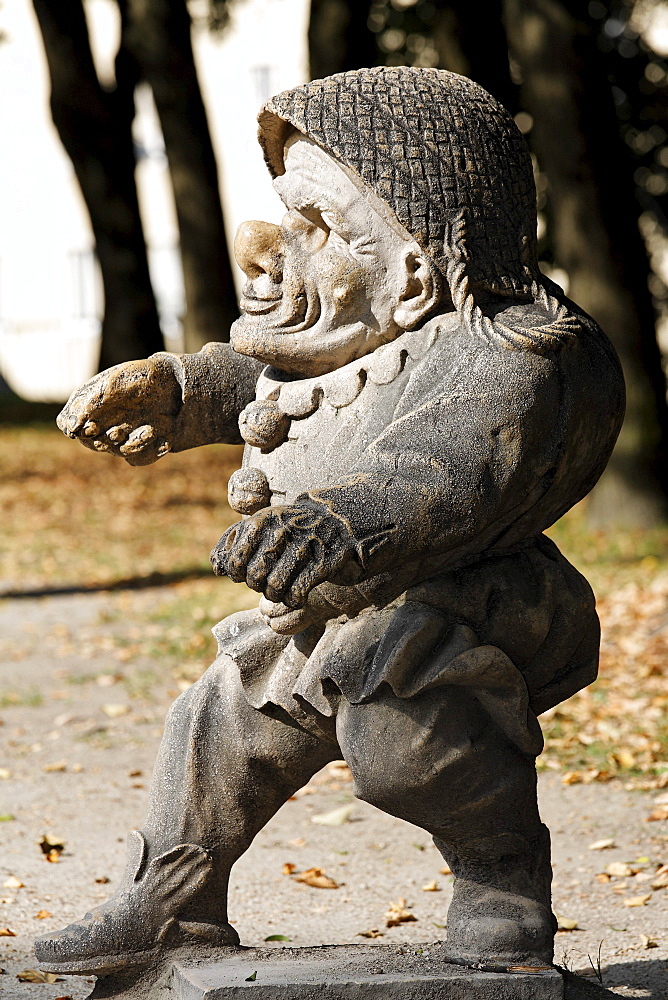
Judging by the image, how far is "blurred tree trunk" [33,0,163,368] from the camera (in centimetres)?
1702

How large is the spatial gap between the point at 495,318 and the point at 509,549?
0.49 metres

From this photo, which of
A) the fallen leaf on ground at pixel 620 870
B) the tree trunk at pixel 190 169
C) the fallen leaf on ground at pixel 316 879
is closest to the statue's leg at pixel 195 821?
the fallen leaf on ground at pixel 316 879

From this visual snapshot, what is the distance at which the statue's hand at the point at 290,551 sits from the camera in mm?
2229

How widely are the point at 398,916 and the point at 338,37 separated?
39.5 feet

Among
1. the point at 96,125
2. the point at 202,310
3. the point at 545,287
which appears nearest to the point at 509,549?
the point at 545,287

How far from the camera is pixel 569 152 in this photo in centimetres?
1055

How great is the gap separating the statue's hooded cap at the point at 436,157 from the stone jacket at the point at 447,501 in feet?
0.45

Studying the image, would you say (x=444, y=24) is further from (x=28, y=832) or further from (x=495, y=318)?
(x=495, y=318)

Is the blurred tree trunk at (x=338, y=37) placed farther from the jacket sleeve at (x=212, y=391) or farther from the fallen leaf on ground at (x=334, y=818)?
the jacket sleeve at (x=212, y=391)

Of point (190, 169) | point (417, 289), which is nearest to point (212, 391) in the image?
point (417, 289)

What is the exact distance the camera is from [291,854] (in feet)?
16.2

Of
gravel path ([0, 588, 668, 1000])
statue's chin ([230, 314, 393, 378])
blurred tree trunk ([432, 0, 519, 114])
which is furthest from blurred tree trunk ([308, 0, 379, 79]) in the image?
statue's chin ([230, 314, 393, 378])

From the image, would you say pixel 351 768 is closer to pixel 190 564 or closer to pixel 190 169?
pixel 190 564

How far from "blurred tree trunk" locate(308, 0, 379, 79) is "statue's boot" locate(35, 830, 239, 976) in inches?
492
